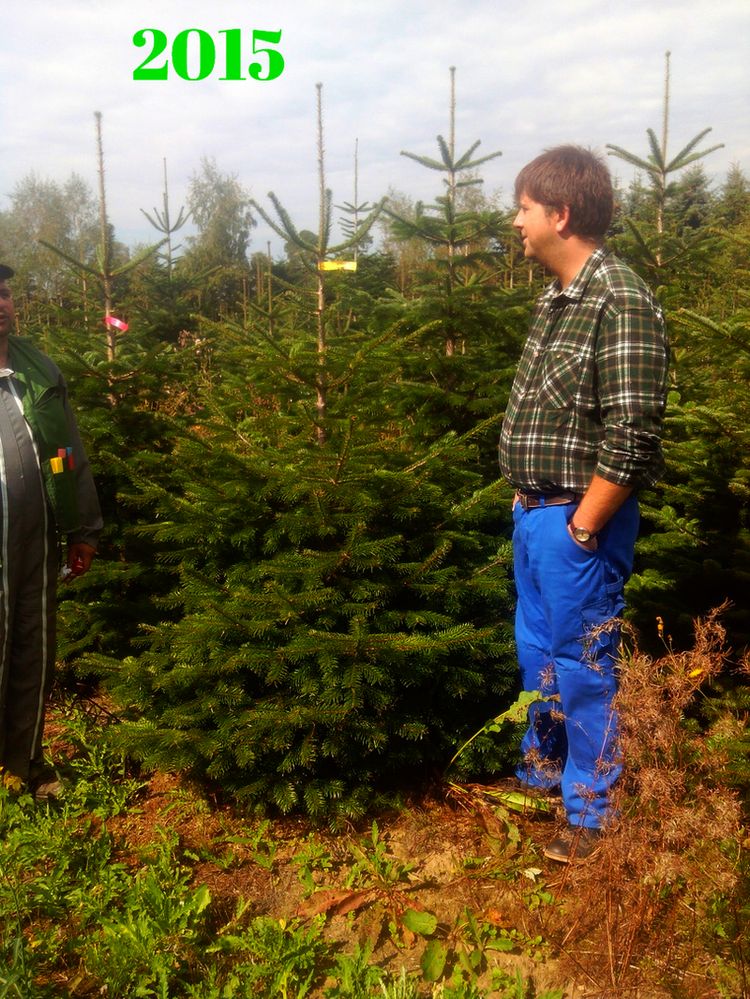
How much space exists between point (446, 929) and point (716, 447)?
2391 millimetres

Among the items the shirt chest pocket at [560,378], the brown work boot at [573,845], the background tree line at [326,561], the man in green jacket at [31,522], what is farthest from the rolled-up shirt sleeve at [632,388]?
the man in green jacket at [31,522]

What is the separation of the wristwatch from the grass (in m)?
0.36

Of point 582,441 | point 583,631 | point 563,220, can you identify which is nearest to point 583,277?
point 563,220

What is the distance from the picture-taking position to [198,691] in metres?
2.81

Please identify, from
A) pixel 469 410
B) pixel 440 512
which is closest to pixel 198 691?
pixel 440 512

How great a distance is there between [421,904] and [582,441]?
1545 mm

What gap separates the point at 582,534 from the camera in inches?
89.0

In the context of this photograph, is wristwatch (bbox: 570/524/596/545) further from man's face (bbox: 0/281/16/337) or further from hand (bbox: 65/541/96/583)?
man's face (bbox: 0/281/16/337)

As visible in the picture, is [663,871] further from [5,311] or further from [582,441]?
[5,311]

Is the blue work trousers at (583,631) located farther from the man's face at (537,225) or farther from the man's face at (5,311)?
the man's face at (5,311)

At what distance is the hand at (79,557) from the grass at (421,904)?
2.87ft

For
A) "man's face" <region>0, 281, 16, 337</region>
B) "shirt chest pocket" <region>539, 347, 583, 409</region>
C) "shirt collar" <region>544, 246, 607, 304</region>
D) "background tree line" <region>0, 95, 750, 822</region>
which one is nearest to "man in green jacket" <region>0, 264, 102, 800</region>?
"man's face" <region>0, 281, 16, 337</region>

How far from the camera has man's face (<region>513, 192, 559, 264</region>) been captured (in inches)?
91.4

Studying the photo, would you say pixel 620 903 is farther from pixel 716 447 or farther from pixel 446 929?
pixel 716 447
